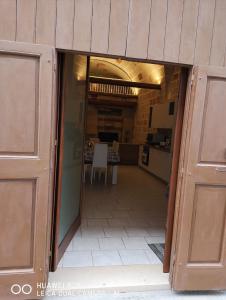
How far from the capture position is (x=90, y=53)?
186 cm

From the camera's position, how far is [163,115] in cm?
675

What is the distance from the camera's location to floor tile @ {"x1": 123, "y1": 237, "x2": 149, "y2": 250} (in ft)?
9.47

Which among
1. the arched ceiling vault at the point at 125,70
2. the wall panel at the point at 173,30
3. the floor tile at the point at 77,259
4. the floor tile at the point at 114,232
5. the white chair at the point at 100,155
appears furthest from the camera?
the arched ceiling vault at the point at 125,70

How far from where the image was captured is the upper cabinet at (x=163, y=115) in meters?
6.18

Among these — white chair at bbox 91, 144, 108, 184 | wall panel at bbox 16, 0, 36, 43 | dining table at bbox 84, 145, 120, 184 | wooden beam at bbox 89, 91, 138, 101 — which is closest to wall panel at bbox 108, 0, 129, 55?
wall panel at bbox 16, 0, 36, 43

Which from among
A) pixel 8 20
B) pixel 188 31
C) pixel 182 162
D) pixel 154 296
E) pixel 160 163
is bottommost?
pixel 154 296

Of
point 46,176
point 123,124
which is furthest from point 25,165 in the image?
point 123,124

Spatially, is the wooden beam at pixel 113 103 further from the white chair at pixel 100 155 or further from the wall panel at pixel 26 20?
the wall panel at pixel 26 20

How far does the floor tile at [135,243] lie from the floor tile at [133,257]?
0.32 feet

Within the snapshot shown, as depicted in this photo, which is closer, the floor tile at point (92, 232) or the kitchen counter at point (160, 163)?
the floor tile at point (92, 232)

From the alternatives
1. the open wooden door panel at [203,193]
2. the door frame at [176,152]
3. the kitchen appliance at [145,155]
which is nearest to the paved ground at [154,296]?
the open wooden door panel at [203,193]

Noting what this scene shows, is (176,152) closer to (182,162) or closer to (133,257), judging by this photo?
(182,162)

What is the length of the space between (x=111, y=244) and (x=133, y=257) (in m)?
0.36

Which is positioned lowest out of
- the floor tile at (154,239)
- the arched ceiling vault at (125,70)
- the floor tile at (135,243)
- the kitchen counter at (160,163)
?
the floor tile at (154,239)
